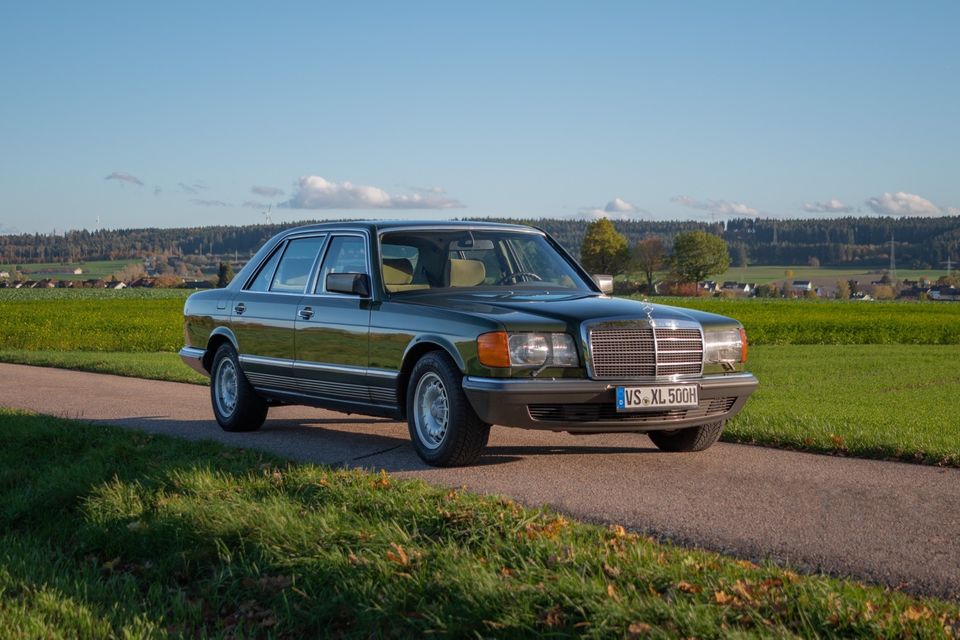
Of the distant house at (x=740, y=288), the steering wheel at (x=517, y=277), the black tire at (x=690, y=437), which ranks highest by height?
the steering wheel at (x=517, y=277)

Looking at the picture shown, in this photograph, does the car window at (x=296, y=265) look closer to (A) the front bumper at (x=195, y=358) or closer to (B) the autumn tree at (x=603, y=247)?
(A) the front bumper at (x=195, y=358)

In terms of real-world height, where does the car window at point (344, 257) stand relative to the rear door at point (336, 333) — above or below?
above

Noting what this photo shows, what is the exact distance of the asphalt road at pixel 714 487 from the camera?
5809mm

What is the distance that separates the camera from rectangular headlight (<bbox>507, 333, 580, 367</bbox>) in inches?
310

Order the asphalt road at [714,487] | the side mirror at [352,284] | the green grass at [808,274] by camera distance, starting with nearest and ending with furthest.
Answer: the asphalt road at [714,487]
the side mirror at [352,284]
the green grass at [808,274]

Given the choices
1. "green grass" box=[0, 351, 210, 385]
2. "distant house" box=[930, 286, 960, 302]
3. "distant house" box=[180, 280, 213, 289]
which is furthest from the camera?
"distant house" box=[180, 280, 213, 289]

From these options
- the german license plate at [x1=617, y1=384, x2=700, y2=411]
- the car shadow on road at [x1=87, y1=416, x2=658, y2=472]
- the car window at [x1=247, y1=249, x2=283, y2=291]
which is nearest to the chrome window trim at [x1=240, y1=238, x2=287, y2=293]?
the car window at [x1=247, y1=249, x2=283, y2=291]

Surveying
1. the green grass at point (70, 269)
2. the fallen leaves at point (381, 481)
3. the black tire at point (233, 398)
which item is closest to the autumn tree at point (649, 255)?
the green grass at point (70, 269)

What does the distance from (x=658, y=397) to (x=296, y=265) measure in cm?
377

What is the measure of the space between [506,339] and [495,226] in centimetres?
229

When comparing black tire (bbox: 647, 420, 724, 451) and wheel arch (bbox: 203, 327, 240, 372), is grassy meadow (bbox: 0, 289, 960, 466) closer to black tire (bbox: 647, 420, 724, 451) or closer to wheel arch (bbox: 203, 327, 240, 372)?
black tire (bbox: 647, 420, 724, 451)

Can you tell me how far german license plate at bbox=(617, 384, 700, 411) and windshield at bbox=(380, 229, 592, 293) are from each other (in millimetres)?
1636

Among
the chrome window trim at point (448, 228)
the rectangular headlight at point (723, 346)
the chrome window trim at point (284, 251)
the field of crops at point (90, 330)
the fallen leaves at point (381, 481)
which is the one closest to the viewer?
the fallen leaves at point (381, 481)

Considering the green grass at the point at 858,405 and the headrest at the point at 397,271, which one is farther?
the green grass at the point at 858,405
